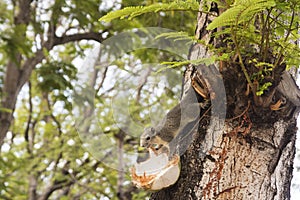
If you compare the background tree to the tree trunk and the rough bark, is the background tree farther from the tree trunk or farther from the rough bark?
the rough bark

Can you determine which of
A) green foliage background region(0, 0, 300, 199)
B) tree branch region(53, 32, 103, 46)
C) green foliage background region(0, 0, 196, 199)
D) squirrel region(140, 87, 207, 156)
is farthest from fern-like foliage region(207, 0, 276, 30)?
tree branch region(53, 32, 103, 46)

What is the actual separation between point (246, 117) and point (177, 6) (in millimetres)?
244

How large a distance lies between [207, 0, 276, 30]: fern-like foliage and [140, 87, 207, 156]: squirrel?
21cm

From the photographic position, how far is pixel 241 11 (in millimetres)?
686

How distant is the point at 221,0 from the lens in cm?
79

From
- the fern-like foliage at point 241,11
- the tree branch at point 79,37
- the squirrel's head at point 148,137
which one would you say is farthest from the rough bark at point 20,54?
the fern-like foliage at point 241,11

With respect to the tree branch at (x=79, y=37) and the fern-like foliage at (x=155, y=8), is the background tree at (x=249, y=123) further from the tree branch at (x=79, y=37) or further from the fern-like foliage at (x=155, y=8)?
the tree branch at (x=79, y=37)

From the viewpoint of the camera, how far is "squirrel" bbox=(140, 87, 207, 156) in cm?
89

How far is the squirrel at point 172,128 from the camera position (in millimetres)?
889

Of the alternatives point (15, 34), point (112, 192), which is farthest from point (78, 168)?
point (15, 34)

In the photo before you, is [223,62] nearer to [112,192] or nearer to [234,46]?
[234,46]

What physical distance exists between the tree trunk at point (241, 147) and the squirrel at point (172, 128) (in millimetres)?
32

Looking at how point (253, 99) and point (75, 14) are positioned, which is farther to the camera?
point (75, 14)

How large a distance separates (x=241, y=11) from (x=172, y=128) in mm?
296
